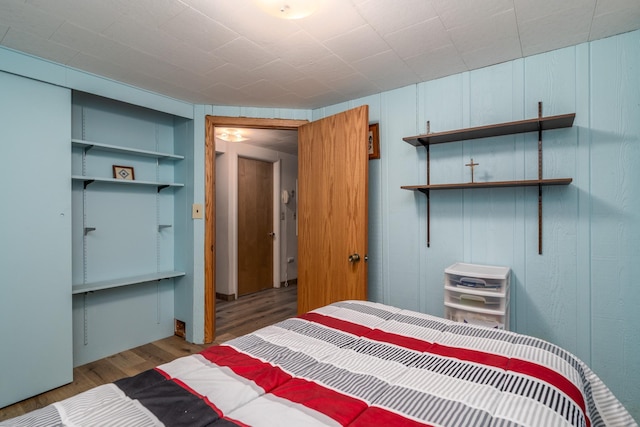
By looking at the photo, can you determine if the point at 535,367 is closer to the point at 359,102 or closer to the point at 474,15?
the point at 474,15

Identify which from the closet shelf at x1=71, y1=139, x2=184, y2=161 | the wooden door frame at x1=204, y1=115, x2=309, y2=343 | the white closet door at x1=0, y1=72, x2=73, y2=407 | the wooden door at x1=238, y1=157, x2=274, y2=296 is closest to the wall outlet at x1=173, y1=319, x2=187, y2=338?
the wooden door frame at x1=204, y1=115, x2=309, y2=343

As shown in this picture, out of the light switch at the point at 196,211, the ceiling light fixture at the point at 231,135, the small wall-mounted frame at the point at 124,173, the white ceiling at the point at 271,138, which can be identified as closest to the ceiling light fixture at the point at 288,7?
the light switch at the point at 196,211

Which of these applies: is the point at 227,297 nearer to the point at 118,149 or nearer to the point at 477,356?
the point at 118,149

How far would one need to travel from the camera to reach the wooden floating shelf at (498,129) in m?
1.88

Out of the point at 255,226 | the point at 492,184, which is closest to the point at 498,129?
the point at 492,184

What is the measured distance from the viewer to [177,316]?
3275 mm

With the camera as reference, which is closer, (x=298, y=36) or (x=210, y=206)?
(x=298, y=36)

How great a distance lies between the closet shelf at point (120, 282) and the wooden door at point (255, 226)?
65.5 inches

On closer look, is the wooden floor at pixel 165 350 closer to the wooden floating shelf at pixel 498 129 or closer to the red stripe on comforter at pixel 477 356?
the red stripe on comforter at pixel 477 356

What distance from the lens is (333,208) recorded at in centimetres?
279

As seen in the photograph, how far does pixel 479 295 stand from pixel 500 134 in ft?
3.54

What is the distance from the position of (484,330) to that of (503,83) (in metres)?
1.68

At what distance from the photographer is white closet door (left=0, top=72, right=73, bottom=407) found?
2070mm

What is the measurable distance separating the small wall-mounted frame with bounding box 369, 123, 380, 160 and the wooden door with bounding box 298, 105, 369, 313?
0.25 metres
